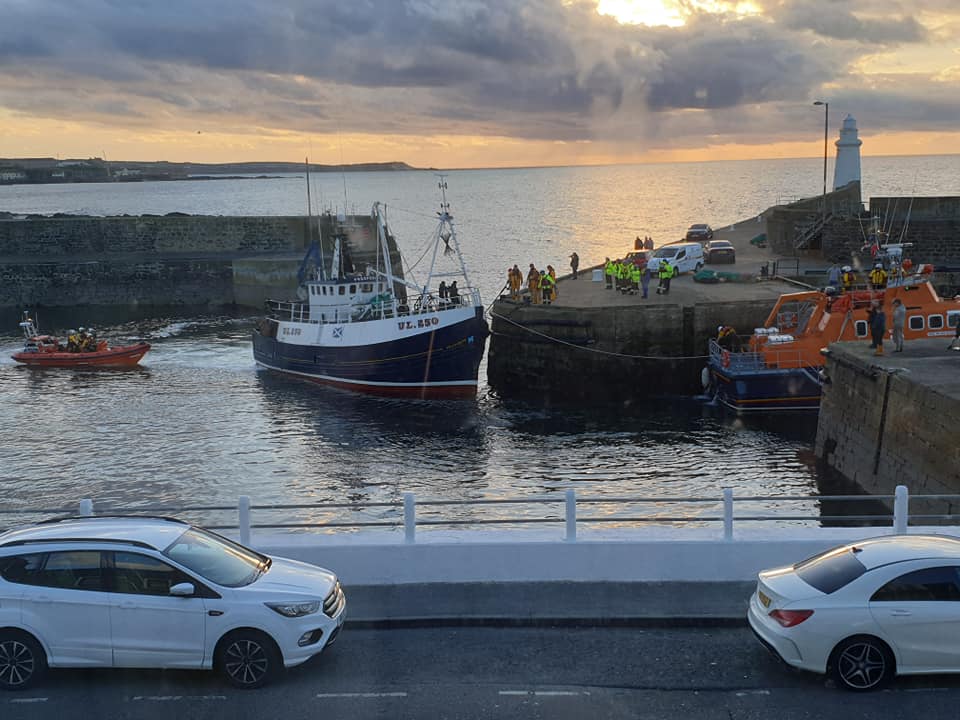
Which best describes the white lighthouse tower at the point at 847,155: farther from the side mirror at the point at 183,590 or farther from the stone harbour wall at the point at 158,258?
the side mirror at the point at 183,590

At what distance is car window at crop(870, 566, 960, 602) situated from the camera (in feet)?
26.7

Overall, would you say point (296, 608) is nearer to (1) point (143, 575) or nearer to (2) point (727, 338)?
(1) point (143, 575)

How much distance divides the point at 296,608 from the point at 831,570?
4705 mm

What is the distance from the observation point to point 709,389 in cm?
3506

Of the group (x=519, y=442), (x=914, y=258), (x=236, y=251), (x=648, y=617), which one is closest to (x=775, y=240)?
(x=914, y=258)

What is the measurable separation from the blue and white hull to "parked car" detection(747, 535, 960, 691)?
→ 2983 cm

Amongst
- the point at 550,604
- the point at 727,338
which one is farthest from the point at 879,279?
the point at 550,604

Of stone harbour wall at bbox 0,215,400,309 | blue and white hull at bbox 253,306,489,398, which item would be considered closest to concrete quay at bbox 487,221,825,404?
blue and white hull at bbox 253,306,489,398

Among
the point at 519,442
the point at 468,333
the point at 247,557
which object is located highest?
the point at 247,557

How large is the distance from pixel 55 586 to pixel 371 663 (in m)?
2.87

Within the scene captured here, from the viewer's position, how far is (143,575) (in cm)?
844

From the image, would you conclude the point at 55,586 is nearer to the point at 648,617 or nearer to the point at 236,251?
the point at 648,617

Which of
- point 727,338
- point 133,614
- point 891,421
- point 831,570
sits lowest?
point 727,338

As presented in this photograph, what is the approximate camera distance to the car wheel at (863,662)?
26.9 feet
